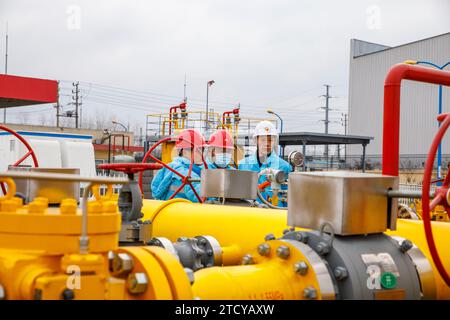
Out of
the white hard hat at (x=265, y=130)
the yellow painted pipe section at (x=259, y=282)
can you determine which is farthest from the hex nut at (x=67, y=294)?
the white hard hat at (x=265, y=130)

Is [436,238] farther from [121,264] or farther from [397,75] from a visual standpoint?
[121,264]

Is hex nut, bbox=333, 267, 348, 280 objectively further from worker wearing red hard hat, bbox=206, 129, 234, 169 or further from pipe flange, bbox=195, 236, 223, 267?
worker wearing red hard hat, bbox=206, 129, 234, 169

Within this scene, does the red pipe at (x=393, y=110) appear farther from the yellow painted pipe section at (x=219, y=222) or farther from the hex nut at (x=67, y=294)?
the hex nut at (x=67, y=294)

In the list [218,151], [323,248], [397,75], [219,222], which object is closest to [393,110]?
[397,75]

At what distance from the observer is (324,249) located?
1830mm

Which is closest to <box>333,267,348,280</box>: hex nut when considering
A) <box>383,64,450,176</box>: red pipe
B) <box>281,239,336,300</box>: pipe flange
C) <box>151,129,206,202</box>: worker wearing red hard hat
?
<box>281,239,336,300</box>: pipe flange

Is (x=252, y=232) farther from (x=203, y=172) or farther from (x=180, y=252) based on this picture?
(x=203, y=172)

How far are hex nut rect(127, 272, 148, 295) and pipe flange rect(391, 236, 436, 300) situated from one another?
39.3 inches

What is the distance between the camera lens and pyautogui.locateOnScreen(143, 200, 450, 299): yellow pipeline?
7.75 ft

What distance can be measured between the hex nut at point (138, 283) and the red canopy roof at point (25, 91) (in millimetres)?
7083

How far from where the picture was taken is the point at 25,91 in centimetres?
812

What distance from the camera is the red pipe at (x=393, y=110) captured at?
7.57 ft

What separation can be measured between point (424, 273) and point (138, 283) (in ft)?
3.57
